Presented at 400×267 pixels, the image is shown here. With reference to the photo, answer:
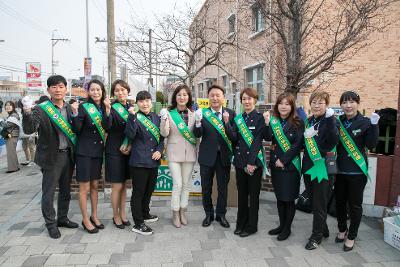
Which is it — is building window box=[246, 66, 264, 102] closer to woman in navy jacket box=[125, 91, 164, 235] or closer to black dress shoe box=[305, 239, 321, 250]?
woman in navy jacket box=[125, 91, 164, 235]

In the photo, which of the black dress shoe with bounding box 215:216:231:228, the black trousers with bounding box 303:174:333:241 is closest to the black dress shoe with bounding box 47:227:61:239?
the black dress shoe with bounding box 215:216:231:228

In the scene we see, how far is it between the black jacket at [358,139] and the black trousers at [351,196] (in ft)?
0.32

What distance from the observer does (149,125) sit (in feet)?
12.3

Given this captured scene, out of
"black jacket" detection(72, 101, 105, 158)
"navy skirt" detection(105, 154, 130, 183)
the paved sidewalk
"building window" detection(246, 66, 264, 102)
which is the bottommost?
the paved sidewalk

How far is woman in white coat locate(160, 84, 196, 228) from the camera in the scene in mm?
3852

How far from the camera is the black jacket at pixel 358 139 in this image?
3.21 m

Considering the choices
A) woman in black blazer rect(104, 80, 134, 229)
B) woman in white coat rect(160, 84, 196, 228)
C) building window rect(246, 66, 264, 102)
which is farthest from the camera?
building window rect(246, 66, 264, 102)

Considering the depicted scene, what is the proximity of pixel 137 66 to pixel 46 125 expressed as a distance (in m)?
6.66

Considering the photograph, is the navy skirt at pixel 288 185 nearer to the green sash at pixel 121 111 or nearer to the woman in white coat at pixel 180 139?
the woman in white coat at pixel 180 139

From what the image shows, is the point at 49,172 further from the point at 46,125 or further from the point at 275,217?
the point at 275,217

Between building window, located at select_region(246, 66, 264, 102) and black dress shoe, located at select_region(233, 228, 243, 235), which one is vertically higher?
building window, located at select_region(246, 66, 264, 102)

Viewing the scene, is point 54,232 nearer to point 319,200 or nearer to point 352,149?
point 319,200

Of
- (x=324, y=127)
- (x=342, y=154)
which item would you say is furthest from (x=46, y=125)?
(x=342, y=154)

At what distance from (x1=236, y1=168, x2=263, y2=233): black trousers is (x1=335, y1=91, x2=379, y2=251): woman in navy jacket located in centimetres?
90
